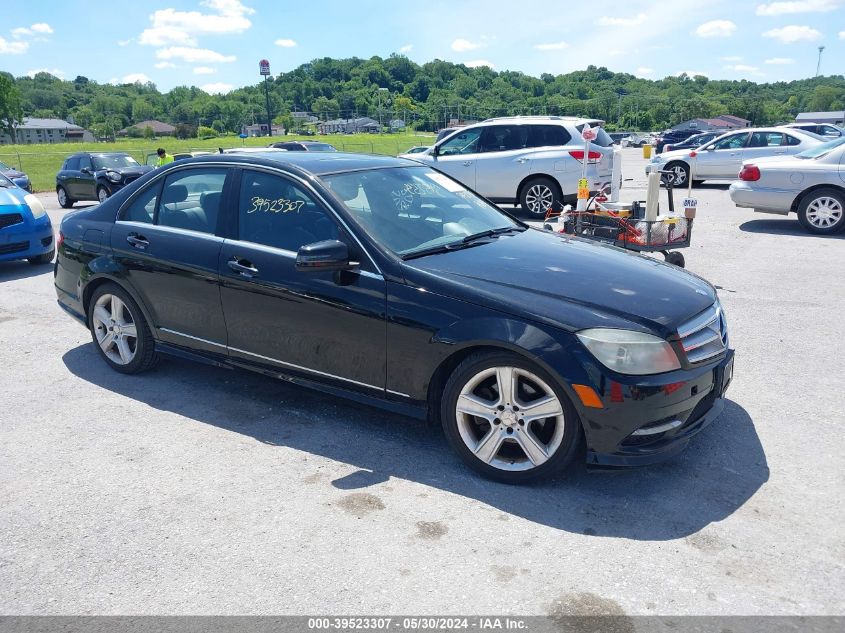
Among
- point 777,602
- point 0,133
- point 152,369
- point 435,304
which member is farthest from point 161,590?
point 0,133

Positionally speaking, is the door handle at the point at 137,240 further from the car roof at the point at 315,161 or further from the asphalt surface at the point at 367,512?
the asphalt surface at the point at 367,512

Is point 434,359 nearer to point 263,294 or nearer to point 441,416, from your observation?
point 441,416

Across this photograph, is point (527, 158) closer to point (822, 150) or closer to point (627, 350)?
point (822, 150)

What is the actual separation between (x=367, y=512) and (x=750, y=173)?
1062 centimetres

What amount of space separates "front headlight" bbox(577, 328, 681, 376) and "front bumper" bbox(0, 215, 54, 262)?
8.55 metres

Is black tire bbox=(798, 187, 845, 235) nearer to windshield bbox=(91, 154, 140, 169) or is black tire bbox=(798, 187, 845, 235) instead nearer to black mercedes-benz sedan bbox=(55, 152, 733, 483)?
black mercedes-benz sedan bbox=(55, 152, 733, 483)

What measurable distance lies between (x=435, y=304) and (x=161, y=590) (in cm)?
183

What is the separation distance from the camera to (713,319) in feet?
12.7

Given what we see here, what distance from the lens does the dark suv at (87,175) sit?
19.4m

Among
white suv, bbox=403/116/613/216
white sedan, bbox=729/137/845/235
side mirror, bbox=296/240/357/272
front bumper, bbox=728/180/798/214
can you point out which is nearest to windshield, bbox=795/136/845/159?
white sedan, bbox=729/137/845/235

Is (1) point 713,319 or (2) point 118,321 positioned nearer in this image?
(1) point 713,319

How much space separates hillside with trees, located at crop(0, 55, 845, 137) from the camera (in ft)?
405

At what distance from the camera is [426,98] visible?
143375mm

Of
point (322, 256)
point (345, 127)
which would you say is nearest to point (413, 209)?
point (322, 256)
